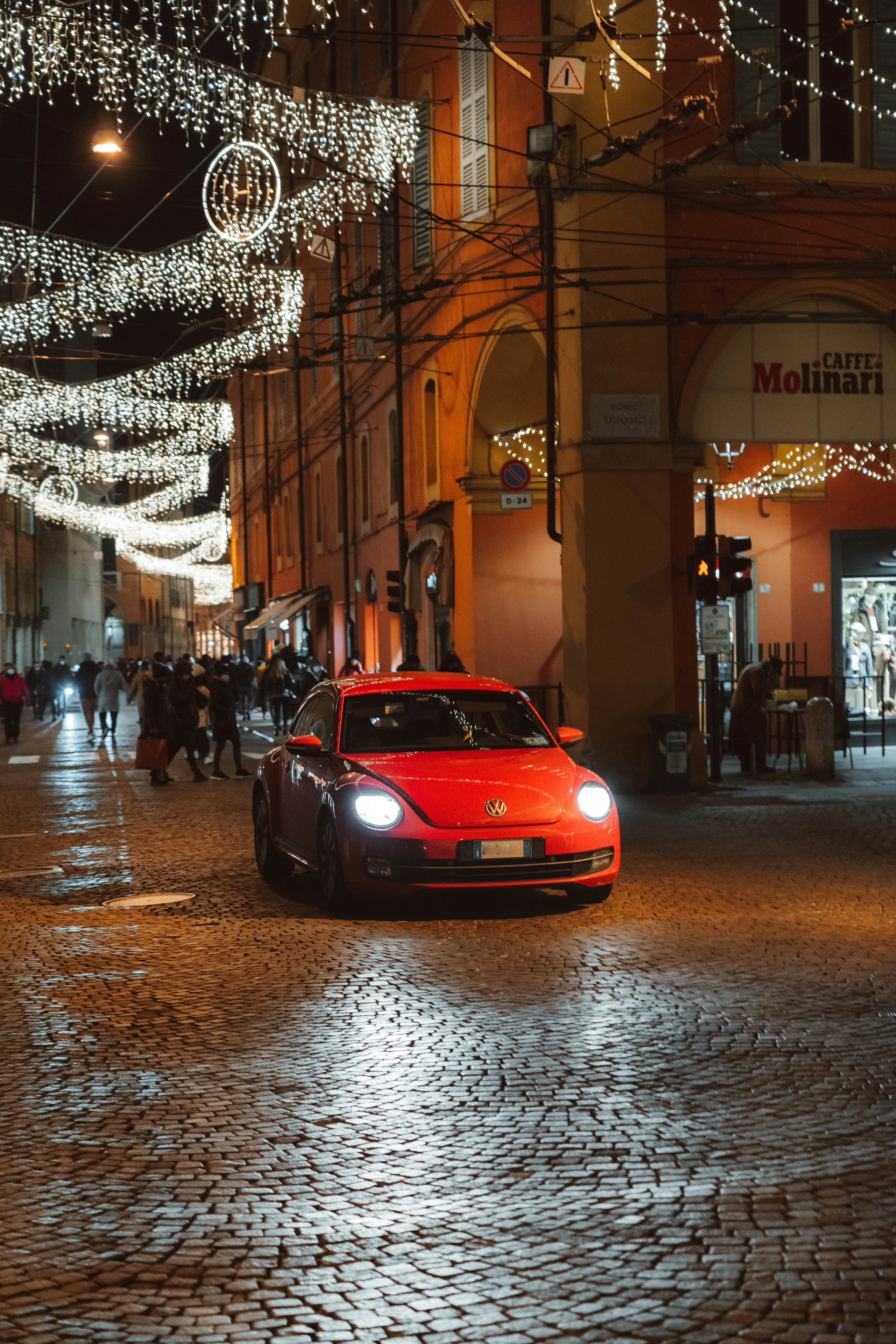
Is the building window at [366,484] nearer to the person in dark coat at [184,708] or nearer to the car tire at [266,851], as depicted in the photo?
the person in dark coat at [184,708]

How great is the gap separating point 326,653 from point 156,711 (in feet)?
62.8

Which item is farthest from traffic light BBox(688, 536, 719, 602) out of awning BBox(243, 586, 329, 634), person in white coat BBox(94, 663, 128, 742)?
awning BBox(243, 586, 329, 634)

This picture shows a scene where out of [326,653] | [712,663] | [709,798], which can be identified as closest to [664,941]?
[709,798]

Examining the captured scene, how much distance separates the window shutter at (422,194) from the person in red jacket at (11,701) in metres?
12.3

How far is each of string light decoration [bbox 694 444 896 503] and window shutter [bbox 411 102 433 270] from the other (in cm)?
661

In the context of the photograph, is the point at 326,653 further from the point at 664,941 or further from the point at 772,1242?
the point at 772,1242

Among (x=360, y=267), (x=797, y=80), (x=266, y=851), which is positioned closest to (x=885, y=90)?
(x=797, y=80)

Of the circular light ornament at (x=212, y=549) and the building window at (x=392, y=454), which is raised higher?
the circular light ornament at (x=212, y=549)

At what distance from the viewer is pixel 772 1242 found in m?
4.20

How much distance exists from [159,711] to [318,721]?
11.5 m

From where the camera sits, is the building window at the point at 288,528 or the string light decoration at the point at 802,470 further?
the building window at the point at 288,528

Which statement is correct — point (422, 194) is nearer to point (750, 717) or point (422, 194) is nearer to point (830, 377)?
point (830, 377)

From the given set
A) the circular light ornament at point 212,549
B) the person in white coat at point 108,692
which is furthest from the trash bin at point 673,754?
the circular light ornament at point 212,549

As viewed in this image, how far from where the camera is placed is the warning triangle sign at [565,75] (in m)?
17.7
